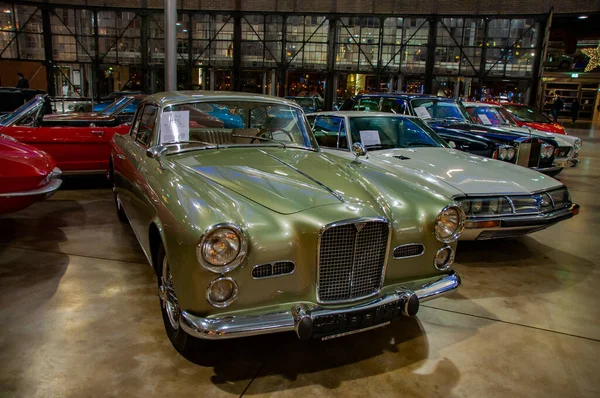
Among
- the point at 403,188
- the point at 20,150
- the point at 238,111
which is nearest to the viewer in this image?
the point at 403,188

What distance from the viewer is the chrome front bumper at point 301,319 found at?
236 cm

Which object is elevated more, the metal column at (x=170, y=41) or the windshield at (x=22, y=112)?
the metal column at (x=170, y=41)

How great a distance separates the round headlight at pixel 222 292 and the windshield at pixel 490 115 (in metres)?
8.19

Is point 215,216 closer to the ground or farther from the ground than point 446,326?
farther from the ground

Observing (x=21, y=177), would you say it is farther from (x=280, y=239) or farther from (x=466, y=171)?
(x=466, y=171)

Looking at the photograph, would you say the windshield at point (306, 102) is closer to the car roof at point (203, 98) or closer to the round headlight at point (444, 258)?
the car roof at point (203, 98)

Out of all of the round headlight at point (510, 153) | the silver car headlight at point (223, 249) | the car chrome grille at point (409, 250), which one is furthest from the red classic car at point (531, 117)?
the silver car headlight at point (223, 249)

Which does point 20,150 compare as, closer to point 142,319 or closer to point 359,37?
point 142,319

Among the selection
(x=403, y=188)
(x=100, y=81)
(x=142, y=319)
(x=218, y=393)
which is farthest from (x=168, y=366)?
(x=100, y=81)

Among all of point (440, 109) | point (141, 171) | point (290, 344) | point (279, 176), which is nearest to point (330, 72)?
point (440, 109)

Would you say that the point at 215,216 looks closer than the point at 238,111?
Yes

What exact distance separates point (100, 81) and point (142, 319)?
19656 millimetres

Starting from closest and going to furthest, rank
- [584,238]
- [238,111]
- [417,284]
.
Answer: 1. [417,284]
2. [238,111]
3. [584,238]

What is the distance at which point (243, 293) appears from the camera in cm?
246
